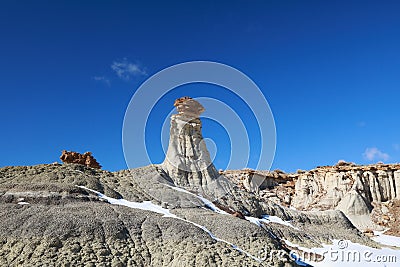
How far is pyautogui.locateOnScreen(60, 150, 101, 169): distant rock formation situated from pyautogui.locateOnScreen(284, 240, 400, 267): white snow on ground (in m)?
22.2

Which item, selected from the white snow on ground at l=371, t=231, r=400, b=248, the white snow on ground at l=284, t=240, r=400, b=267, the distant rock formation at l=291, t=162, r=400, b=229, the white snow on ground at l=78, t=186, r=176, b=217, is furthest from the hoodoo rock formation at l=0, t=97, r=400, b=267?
the distant rock formation at l=291, t=162, r=400, b=229

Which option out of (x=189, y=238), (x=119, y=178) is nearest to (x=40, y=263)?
(x=189, y=238)

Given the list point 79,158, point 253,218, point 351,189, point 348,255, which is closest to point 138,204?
point 253,218

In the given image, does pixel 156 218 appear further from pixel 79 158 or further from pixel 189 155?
pixel 79 158

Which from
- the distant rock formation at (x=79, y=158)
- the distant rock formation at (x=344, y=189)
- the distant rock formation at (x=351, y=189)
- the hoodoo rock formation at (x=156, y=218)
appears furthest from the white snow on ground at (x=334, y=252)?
the distant rock formation at (x=351, y=189)

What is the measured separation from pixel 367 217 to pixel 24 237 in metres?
51.6

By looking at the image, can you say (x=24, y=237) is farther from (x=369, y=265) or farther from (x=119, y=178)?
(x=369, y=265)

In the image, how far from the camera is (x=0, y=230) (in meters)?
17.0

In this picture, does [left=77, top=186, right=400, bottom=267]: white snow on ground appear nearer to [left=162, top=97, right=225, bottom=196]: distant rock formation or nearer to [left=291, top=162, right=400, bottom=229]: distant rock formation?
[left=162, top=97, right=225, bottom=196]: distant rock formation

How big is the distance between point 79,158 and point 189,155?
43.5 ft

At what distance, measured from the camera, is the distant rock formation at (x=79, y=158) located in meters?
38.7

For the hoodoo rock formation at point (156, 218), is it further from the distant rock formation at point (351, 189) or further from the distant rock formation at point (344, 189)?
the distant rock formation at point (351, 189)

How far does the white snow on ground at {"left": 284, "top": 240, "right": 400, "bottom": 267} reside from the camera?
23.2 meters

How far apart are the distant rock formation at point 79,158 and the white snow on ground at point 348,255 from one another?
22170 millimetres
